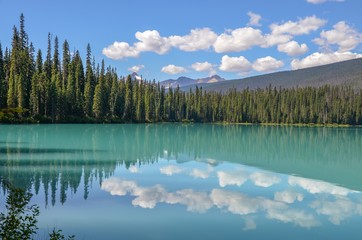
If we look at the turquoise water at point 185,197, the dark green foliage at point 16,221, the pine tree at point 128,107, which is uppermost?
the pine tree at point 128,107

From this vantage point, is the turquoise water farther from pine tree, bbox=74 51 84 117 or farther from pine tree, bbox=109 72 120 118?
pine tree, bbox=109 72 120 118

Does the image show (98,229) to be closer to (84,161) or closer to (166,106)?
(84,161)

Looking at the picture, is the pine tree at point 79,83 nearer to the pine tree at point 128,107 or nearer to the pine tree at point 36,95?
the pine tree at point 36,95

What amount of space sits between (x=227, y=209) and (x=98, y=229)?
19.8ft

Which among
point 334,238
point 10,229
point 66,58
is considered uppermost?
point 66,58

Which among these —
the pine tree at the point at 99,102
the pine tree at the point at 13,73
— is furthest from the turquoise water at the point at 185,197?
the pine tree at the point at 99,102

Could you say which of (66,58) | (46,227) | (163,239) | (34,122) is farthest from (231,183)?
(66,58)

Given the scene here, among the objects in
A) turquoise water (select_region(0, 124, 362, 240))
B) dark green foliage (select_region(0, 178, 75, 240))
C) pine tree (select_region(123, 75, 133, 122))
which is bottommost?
turquoise water (select_region(0, 124, 362, 240))

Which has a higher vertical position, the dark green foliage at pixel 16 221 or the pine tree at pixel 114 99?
the pine tree at pixel 114 99

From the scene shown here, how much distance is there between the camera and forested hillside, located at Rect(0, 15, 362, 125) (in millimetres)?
94875

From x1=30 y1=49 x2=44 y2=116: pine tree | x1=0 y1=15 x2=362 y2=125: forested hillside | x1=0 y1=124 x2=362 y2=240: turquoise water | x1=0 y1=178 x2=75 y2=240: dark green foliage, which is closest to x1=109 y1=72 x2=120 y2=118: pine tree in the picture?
x1=0 y1=15 x2=362 y2=125: forested hillside

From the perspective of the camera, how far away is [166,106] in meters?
153

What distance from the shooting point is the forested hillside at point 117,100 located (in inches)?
3735

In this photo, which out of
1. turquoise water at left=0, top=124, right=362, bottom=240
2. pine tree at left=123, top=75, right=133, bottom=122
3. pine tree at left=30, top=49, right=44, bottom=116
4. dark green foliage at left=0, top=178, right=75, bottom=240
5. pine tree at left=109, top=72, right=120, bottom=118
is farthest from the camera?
pine tree at left=123, top=75, right=133, bottom=122
